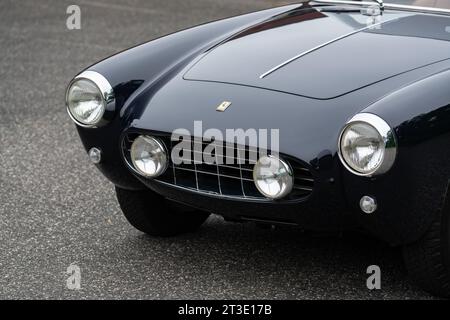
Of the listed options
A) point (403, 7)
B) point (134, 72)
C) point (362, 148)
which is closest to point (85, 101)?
point (134, 72)

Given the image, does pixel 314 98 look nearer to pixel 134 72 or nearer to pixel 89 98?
pixel 134 72

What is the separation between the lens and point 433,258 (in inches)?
147

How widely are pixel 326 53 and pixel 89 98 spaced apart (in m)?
1.04

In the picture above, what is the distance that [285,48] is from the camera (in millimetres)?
4273

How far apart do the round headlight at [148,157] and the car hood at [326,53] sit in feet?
1.27

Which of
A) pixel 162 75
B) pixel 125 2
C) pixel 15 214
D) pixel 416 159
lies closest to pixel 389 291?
pixel 416 159

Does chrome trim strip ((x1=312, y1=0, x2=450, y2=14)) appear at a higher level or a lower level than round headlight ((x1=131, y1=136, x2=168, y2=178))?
higher

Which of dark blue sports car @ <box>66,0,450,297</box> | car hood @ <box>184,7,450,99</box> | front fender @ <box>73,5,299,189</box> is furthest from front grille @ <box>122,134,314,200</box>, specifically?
car hood @ <box>184,7,450,99</box>

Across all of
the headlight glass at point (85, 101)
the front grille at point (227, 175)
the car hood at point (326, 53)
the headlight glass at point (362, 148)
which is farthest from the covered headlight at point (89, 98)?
the headlight glass at point (362, 148)

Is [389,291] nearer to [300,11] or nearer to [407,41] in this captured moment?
[407,41]

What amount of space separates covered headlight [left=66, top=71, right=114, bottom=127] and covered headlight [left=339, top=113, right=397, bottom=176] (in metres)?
1.14

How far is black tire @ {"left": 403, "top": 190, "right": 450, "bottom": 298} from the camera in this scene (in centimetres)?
369

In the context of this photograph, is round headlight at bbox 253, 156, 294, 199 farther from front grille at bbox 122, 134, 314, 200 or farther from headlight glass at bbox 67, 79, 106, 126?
headlight glass at bbox 67, 79, 106, 126

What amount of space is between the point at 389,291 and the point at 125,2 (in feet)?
24.7
